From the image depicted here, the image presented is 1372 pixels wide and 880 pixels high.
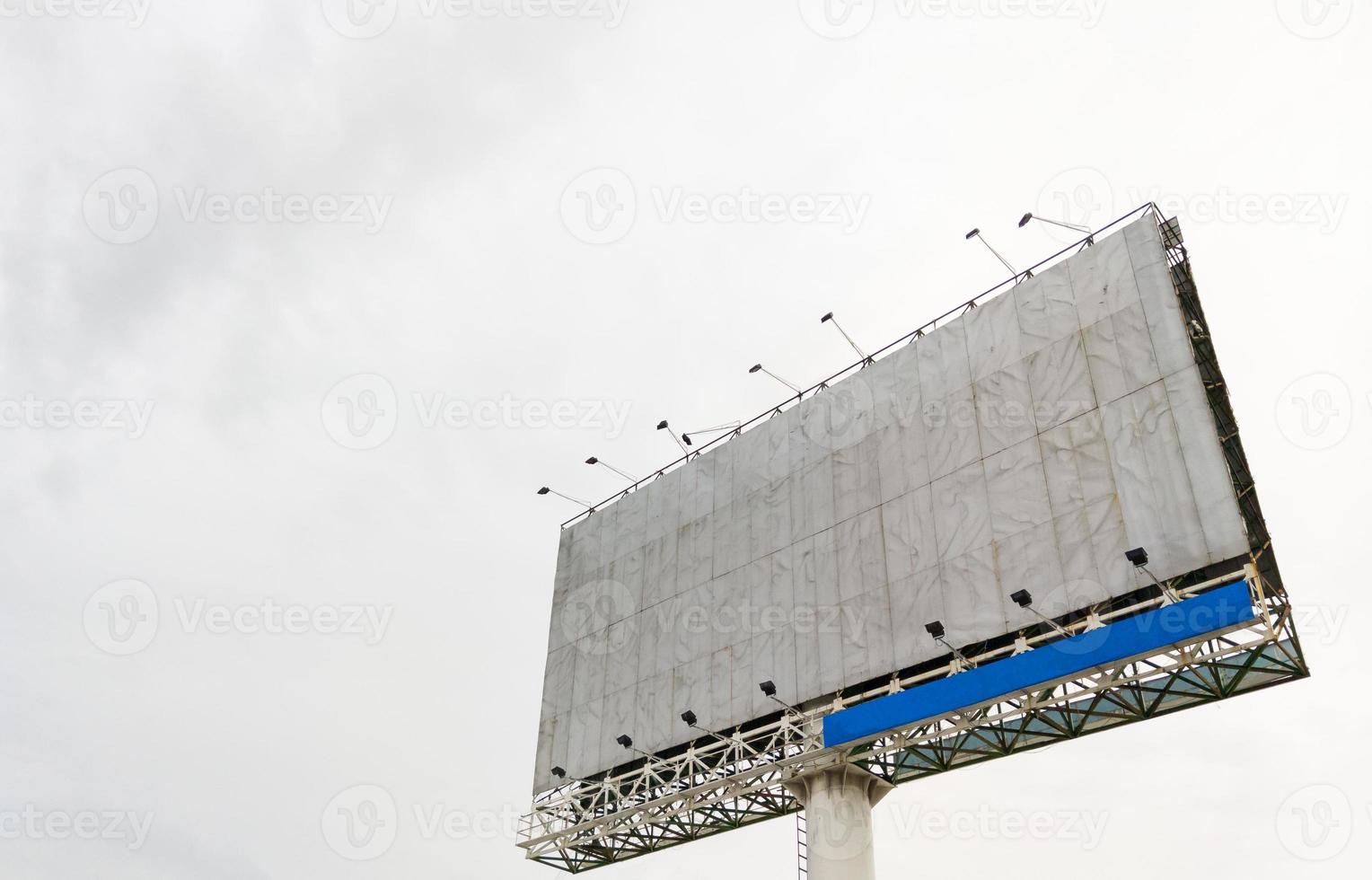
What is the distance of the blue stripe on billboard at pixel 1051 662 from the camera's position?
65.4ft

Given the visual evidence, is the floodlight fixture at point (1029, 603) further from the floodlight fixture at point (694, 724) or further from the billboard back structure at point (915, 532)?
the floodlight fixture at point (694, 724)

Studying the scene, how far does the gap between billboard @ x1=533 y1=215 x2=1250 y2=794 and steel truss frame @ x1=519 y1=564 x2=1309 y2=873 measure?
1.98 feet

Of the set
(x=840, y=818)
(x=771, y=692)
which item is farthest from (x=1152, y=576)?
(x=771, y=692)

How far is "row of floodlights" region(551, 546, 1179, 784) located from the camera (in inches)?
826

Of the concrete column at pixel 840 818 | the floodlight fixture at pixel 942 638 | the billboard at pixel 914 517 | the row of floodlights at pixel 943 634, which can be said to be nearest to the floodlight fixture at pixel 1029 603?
the row of floodlights at pixel 943 634

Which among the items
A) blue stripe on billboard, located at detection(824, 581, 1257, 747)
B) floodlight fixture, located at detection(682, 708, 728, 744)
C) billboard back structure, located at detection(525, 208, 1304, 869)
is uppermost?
billboard back structure, located at detection(525, 208, 1304, 869)

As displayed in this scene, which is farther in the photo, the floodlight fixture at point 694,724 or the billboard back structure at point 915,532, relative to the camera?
the floodlight fixture at point 694,724

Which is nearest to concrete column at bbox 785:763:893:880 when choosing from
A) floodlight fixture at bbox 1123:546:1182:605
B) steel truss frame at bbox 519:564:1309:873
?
steel truss frame at bbox 519:564:1309:873

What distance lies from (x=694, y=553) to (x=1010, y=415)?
10034 millimetres

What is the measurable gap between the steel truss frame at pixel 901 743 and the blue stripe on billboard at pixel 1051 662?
0.73 ft

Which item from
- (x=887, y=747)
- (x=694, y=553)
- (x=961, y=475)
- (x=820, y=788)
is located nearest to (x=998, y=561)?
(x=961, y=475)

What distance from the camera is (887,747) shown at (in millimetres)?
24156

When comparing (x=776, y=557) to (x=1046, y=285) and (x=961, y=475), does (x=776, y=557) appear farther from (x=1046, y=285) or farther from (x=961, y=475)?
(x=1046, y=285)

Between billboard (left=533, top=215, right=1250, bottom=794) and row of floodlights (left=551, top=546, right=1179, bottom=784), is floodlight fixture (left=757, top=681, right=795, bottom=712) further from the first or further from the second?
billboard (left=533, top=215, right=1250, bottom=794)
